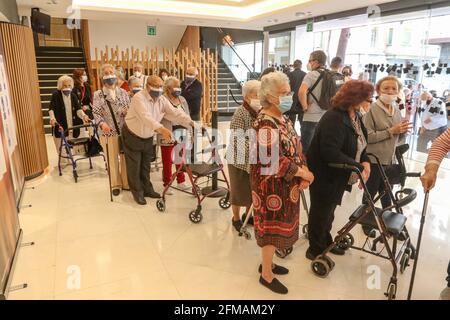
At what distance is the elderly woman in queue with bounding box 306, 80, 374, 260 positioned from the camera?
2258 millimetres

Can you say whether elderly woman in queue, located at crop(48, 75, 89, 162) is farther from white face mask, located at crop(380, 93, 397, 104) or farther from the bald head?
white face mask, located at crop(380, 93, 397, 104)

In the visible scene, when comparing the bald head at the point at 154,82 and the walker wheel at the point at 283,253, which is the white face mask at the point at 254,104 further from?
the bald head at the point at 154,82

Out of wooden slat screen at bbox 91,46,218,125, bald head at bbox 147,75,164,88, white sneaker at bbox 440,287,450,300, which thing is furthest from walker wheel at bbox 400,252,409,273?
wooden slat screen at bbox 91,46,218,125

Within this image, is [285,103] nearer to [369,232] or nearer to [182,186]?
[369,232]

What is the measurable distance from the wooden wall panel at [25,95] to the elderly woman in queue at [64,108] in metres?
0.25

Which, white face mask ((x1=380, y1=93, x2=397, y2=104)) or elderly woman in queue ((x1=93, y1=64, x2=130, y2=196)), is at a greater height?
white face mask ((x1=380, y1=93, x2=397, y2=104))

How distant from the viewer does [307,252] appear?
2732mm

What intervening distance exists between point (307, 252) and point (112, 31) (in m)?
11.4

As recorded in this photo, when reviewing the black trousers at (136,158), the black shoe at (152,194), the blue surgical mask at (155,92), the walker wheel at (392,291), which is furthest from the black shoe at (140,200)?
the walker wheel at (392,291)

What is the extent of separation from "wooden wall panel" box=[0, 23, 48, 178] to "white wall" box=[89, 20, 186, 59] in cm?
765

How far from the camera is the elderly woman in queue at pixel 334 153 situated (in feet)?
7.41

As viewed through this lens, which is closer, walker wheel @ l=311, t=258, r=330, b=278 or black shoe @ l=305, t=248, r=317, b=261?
walker wheel @ l=311, t=258, r=330, b=278
